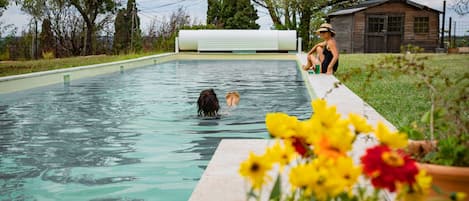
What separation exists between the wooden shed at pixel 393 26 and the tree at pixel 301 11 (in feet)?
8.82

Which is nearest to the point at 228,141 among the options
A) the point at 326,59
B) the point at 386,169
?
the point at 386,169

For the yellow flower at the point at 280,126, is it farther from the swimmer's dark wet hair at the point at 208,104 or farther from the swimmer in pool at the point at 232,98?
the swimmer in pool at the point at 232,98

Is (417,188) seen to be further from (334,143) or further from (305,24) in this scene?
(305,24)

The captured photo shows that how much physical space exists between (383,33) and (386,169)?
2636 centimetres

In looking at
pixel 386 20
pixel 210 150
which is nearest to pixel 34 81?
pixel 210 150

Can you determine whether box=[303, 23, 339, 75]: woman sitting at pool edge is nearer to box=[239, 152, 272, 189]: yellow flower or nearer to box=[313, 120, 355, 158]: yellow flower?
box=[313, 120, 355, 158]: yellow flower

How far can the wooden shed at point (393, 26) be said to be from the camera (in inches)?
1049

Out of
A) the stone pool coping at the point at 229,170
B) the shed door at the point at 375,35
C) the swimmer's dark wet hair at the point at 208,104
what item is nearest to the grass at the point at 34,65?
the swimmer's dark wet hair at the point at 208,104

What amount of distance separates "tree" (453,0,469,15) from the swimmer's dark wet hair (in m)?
6.61

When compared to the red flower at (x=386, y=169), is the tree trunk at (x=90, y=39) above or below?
above

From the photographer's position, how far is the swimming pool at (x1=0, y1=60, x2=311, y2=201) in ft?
12.6

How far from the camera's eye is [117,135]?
5.71 meters

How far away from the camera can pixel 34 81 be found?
34.0ft

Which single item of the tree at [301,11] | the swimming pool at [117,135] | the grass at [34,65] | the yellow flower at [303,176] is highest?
the tree at [301,11]
